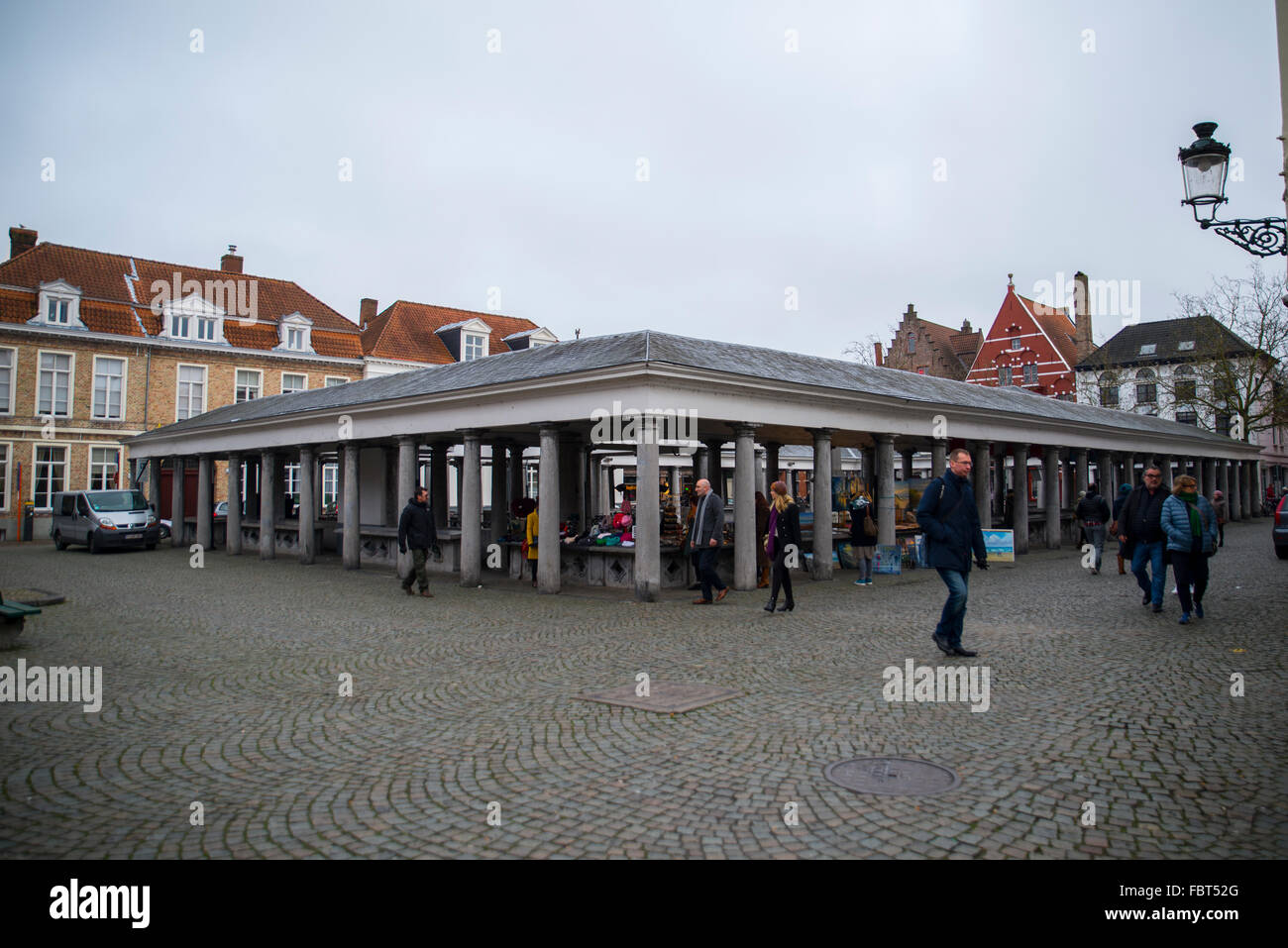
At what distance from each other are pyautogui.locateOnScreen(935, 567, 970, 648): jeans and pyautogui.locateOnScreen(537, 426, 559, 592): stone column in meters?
8.33

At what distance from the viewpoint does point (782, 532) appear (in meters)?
12.4

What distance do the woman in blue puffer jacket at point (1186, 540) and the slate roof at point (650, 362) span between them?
23.3 feet

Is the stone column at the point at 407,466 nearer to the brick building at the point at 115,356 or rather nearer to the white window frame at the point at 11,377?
the brick building at the point at 115,356

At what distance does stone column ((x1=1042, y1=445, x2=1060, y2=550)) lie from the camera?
2611 centimetres

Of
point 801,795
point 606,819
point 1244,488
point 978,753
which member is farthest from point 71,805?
A: point 1244,488

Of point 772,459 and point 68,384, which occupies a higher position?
point 68,384

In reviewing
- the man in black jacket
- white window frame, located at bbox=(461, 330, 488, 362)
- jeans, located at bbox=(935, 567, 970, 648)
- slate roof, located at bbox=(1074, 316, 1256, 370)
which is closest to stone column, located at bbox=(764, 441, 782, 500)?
the man in black jacket

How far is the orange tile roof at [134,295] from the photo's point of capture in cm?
3503

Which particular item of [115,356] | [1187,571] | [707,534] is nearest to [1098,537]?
[1187,571]

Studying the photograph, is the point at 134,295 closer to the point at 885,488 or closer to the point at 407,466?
the point at 407,466

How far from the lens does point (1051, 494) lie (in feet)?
86.8

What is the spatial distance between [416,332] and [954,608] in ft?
136

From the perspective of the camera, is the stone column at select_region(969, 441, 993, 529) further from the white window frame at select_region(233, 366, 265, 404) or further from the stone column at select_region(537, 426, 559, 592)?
the white window frame at select_region(233, 366, 265, 404)

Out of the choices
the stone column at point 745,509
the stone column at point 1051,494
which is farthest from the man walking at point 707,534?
the stone column at point 1051,494
